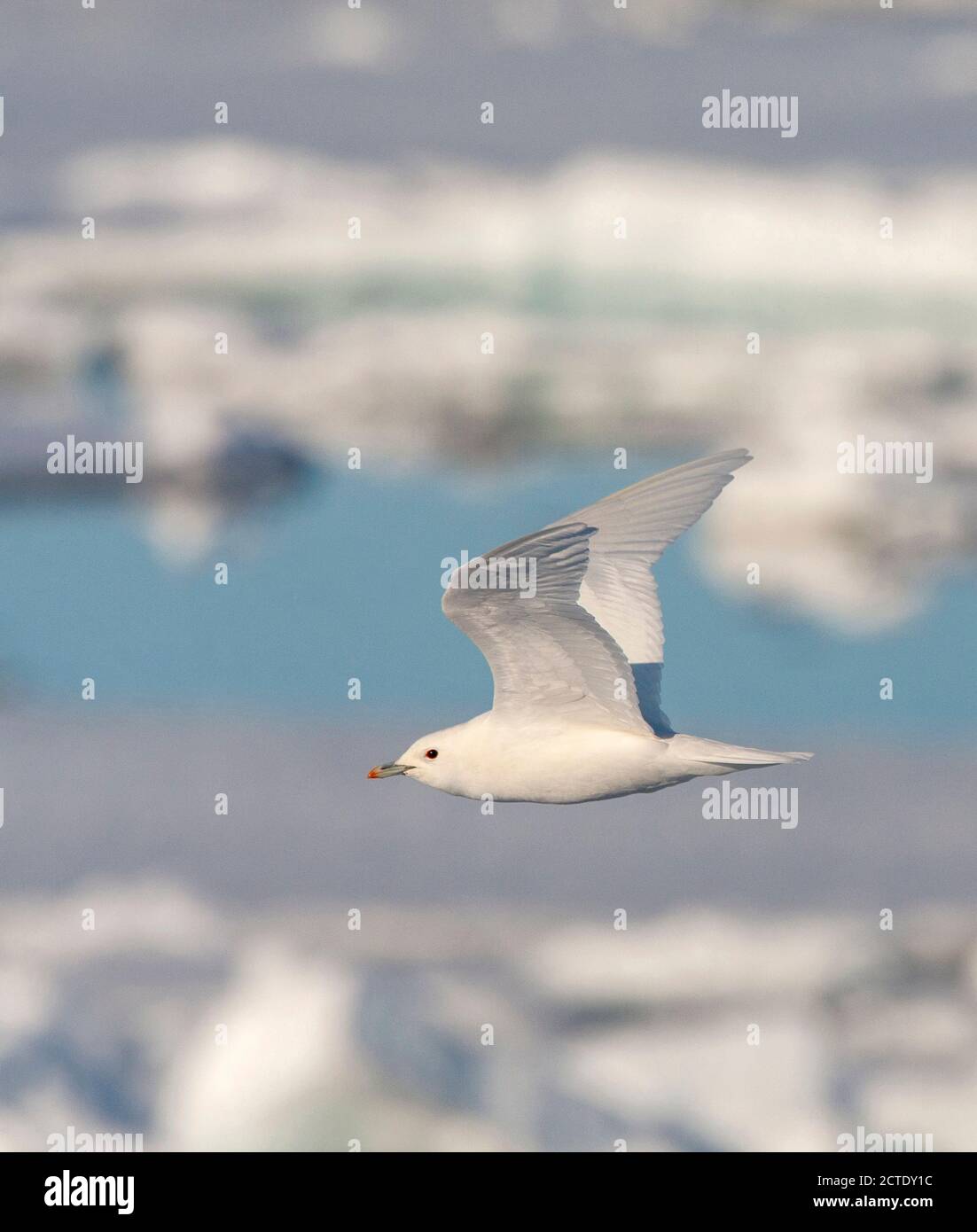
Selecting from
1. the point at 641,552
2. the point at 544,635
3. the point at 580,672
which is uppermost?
the point at 641,552

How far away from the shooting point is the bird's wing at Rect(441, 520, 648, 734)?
12.5 metres

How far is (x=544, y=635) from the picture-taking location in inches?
545

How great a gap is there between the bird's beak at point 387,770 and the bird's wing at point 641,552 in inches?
88.3

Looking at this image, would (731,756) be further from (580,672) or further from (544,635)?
(544,635)

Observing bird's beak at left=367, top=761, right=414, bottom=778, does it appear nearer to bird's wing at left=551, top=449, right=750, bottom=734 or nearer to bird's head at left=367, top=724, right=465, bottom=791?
bird's head at left=367, top=724, right=465, bottom=791

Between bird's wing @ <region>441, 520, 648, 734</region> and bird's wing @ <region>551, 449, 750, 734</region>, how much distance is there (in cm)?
83

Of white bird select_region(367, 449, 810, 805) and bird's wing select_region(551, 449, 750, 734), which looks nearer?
white bird select_region(367, 449, 810, 805)

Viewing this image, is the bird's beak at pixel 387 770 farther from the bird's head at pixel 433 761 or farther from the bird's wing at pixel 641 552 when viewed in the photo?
the bird's wing at pixel 641 552

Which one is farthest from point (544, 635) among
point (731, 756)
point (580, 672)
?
point (731, 756)

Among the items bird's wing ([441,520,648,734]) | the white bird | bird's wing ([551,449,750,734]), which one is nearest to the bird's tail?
the white bird

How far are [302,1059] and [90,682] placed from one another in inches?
557

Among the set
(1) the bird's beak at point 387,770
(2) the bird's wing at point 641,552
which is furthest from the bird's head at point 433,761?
(2) the bird's wing at point 641,552

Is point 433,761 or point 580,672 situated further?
point 433,761

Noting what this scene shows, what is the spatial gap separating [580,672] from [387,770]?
221 cm
